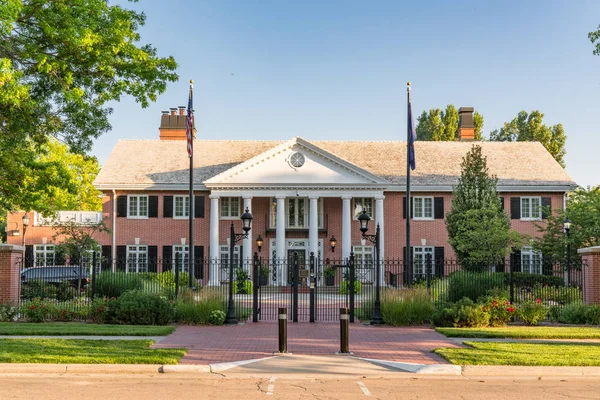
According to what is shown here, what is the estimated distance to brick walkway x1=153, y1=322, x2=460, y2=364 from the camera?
44.1ft

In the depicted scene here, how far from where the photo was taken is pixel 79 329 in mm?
16844

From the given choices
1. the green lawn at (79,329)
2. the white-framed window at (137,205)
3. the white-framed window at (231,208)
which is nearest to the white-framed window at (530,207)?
the white-framed window at (231,208)

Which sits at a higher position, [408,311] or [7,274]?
[7,274]

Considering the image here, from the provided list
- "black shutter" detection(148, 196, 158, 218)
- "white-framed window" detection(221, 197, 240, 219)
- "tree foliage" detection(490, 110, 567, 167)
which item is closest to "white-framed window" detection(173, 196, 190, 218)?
"black shutter" detection(148, 196, 158, 218)

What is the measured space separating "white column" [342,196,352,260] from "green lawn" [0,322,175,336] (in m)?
21.6

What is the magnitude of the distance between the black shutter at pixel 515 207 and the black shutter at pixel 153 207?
20.6m

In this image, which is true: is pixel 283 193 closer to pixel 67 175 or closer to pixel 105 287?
pixel 105 287

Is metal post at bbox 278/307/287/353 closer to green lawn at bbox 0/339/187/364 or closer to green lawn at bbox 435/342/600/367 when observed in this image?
green lawn at bbox 0/339/187/364

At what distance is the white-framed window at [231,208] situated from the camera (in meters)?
40.8

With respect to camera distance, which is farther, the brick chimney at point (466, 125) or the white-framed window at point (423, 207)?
the brick chimney at point (466, 125)

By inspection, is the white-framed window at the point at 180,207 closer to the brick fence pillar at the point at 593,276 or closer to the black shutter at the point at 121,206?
the black shutter at the point at 121,206

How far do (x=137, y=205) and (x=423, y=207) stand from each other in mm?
16723

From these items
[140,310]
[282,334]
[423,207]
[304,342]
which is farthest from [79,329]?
[423,207]

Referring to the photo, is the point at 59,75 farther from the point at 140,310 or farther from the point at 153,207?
the point at 153,207
